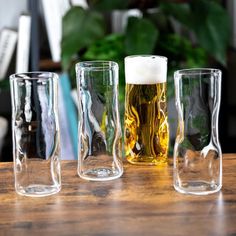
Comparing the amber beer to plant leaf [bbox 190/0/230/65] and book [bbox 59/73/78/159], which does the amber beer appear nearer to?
plant leaf [bbox 190/0/230/65]

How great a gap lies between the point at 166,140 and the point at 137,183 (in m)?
0.14

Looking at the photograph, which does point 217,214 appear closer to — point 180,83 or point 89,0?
point 180,83

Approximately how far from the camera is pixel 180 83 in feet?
3.12

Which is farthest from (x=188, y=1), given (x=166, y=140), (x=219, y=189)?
(x=219, y=189)

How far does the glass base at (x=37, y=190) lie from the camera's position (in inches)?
37.7

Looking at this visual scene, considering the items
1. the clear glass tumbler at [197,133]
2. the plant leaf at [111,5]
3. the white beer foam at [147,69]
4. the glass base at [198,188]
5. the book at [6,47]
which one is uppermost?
the plant leaf at [111,5]

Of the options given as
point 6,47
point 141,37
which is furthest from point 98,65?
point 6,47

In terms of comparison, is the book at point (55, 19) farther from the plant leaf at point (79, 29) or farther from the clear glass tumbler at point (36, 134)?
the clear glass tumbler at point (36, 134)

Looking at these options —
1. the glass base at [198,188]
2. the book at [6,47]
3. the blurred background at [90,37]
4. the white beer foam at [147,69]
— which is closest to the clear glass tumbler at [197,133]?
the glass base at [198,188]

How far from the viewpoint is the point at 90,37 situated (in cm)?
248

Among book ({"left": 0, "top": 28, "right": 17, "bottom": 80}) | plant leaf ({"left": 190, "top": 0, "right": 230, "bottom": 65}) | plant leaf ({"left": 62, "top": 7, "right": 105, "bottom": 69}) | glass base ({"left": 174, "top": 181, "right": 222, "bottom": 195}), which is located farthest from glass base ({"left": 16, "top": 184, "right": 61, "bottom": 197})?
book ({"left": 0, "top": 28, "right": 17, "bottom": 80})

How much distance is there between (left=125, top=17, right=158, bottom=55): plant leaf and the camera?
240 centimetres

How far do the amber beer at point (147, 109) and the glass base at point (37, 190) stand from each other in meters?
0.20

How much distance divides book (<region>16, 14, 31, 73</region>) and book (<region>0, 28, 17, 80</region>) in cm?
8
